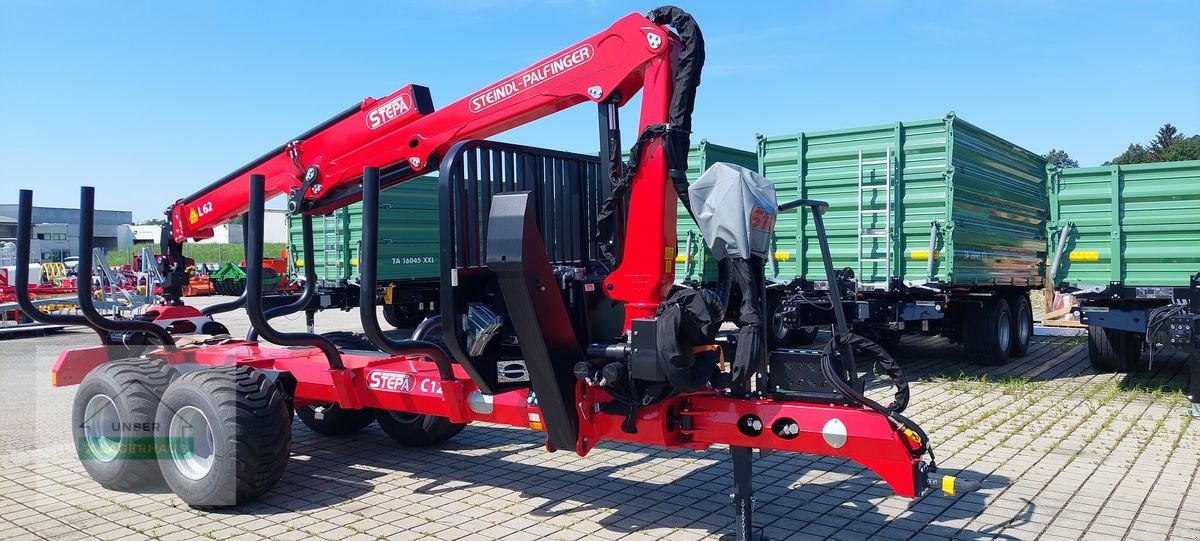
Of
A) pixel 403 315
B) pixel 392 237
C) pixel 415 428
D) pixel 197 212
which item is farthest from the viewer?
pixel 403 315

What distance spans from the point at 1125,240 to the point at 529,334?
7.48m

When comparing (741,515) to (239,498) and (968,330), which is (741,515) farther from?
(968,330)

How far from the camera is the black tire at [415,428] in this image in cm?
650

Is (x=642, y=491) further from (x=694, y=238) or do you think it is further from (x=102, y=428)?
(x=694, y=238)

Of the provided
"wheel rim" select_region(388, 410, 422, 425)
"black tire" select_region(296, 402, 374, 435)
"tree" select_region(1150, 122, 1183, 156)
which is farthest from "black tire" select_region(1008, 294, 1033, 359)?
"tree" select_region(1150, 122, 1183, 156)

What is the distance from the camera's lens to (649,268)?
4.46 m

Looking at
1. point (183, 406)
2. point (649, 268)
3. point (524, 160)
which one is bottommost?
point (183, 406)

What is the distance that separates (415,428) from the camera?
6.54 m

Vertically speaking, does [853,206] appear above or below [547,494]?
above

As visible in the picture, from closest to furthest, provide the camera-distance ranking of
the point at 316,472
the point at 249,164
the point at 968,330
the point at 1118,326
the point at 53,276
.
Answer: the point at 316,472 → the point at 249,164 → the point at 1118,326 → the point at 968,330 → the point at 53,276

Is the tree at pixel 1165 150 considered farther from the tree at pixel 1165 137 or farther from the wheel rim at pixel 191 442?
the wheel rim at pixel 191 442

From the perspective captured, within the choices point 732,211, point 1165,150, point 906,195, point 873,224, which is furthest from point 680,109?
point 1165,150

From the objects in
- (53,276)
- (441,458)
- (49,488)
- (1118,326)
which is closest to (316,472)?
(441,458)

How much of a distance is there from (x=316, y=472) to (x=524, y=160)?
253 centimetres
